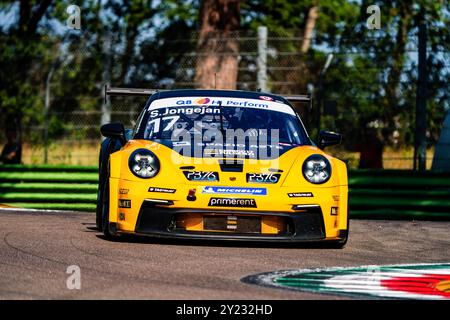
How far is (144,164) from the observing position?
8695 millimetres

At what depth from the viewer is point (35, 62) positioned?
57.9 ft

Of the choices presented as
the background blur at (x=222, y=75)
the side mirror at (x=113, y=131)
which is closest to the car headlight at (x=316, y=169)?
the side mirror at (x=113, y=131)

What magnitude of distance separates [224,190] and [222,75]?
344 inches

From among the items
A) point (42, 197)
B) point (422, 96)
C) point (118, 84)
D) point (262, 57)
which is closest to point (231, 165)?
point (42, 197)

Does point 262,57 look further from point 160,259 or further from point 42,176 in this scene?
point 160,259

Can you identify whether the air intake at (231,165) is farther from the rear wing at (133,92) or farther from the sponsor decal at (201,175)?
the rear wing at (133,92)

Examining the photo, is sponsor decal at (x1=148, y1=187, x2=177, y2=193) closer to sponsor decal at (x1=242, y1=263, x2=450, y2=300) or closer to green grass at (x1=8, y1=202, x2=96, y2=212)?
sponsor decal at (x1=242, y1=263, x2=450, y2=300)

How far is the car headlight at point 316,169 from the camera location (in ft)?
28.8

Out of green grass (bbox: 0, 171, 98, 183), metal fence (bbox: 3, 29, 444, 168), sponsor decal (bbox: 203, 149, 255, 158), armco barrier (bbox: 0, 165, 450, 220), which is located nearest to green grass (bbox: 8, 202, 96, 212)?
armco barrier (bbox: 0, 165, 450, 220)

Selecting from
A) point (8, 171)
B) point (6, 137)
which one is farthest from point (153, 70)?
point (8, 171)

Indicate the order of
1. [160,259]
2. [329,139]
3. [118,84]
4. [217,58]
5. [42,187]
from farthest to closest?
[118,84] → [217,58] → [42,187] → [329,139] → [160,259]

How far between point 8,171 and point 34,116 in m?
3.58

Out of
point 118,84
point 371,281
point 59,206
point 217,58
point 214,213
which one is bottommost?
point 59,206

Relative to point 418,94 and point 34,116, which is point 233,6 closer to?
point 34,116
